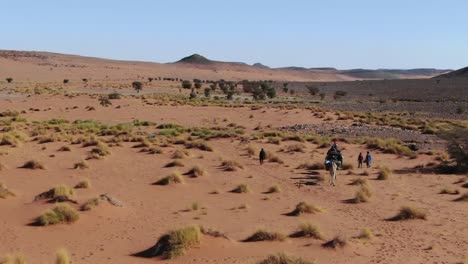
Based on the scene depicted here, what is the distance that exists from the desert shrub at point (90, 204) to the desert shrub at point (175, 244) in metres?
4.09

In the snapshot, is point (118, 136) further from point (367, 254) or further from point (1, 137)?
point (367, 254)

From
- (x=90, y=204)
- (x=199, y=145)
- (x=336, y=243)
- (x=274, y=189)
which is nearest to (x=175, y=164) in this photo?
(x=199, y=145)

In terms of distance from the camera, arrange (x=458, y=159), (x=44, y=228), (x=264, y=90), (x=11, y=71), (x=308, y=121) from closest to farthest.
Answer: (x=44, y=228), (x=458, y=159), (x=308, y=121), (x=264, y=90), (x=11, y=71)

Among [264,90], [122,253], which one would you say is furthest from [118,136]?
[264,90]

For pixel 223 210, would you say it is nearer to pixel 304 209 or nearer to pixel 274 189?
pixel 304 209

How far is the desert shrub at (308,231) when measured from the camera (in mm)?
14755

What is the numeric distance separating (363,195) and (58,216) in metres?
11.1

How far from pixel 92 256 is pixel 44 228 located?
111 inches

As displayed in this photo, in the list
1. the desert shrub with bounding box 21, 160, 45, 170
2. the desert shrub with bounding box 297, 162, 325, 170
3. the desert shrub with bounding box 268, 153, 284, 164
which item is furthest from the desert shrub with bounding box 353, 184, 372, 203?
the desert shrub with bounding box 21, 160, 45, 170

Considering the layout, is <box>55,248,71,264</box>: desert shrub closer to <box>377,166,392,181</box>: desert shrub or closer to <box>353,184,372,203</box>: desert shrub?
<box>353,184,372,203</box>: desert shrub

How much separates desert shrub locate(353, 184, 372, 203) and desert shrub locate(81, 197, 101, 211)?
9.46 m

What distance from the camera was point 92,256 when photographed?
1312 cm

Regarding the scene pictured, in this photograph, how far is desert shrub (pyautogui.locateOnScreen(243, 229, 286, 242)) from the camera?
14353 mm

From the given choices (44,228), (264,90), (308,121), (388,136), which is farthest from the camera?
(264,90)
